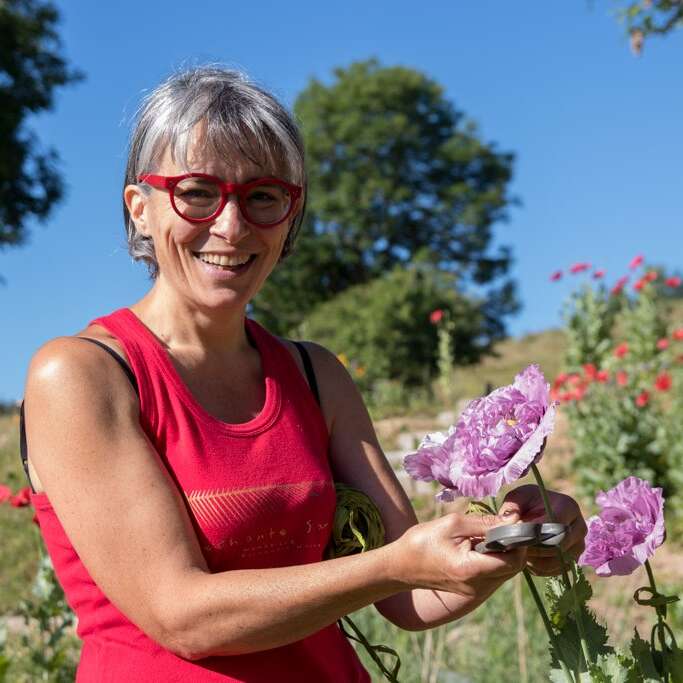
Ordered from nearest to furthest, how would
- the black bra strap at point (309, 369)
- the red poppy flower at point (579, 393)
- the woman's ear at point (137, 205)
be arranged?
the woman's ear at point (137, 205), the black bra strap at point (309, 369), the red poppy flower at point (579, 393)

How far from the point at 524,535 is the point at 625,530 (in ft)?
0.93

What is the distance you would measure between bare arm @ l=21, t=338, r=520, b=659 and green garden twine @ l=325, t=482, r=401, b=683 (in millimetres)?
302

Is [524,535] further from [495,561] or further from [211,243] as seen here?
[211,243]

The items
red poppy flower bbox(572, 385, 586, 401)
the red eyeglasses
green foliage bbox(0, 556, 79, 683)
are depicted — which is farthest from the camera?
red poppy flower bbox(572, 385, 586, 401)

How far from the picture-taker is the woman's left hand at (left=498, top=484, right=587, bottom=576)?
138 cm

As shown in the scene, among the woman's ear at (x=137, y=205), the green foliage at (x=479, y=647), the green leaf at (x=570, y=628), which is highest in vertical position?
the woman's ear at (x=137, y=205)

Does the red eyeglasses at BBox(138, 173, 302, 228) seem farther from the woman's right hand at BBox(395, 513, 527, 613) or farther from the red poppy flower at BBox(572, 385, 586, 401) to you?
the red poppy flower at BBox(572, 385, 586, 401)

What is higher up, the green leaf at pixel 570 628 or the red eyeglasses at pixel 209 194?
the red eyeglasses at pixel 209 194

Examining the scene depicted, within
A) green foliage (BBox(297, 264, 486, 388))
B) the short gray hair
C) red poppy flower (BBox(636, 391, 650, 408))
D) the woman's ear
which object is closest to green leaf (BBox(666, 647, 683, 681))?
the short gray hair

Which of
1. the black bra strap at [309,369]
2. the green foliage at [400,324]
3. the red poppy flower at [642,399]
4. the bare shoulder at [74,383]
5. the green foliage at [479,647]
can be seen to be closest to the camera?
the bare shoulder at [74,383]

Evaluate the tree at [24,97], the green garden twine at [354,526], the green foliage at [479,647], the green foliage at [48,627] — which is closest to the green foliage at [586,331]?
the green foliage at [479,647]

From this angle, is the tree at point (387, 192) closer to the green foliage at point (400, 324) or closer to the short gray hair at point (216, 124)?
the green foliage at point (400, 324)

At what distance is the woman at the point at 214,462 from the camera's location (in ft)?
4.51

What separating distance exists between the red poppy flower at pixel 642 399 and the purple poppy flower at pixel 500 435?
18.7 ft
